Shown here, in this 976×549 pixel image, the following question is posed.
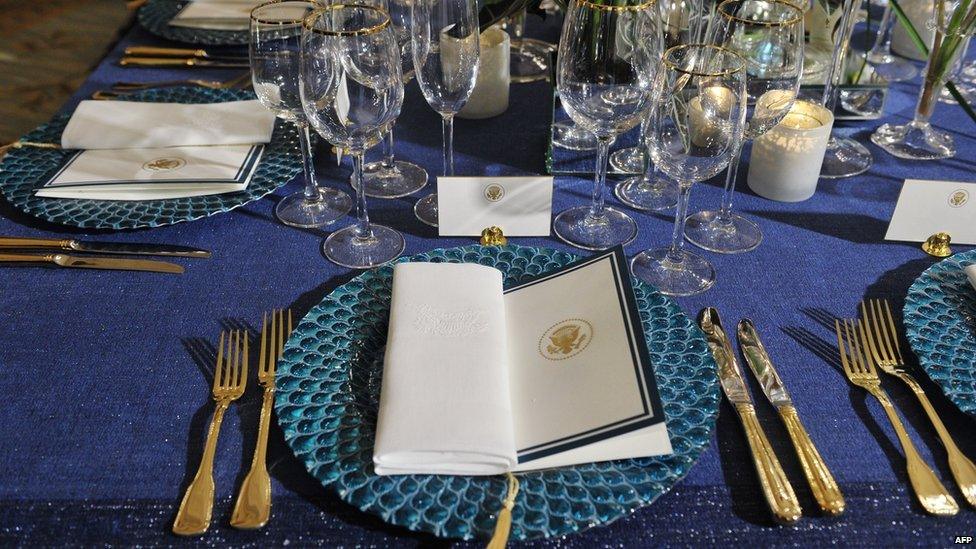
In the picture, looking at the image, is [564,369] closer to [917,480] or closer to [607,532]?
[607,532]

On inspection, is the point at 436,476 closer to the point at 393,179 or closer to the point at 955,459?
the point at 955,459

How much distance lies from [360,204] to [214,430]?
0.34 meters

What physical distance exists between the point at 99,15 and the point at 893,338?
3.43 metres

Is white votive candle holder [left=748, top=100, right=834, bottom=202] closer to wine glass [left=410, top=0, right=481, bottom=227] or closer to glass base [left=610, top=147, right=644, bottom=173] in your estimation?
glass base [left=610, top=147, right=644, bottom=173]

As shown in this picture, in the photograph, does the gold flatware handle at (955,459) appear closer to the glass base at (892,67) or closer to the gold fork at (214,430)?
the gold fork at (214,430)

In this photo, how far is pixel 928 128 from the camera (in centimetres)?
122

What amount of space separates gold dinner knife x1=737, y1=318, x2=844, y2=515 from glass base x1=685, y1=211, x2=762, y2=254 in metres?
0.16

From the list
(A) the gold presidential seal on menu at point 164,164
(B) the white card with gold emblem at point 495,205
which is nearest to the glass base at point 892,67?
(B) the white card with gold emblem at point 495,205

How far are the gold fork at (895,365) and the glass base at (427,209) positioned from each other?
50 centimetres

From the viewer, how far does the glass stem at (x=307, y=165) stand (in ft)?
3.37

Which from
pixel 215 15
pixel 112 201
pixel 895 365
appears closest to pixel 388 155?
pixel 112 201

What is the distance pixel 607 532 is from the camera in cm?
63

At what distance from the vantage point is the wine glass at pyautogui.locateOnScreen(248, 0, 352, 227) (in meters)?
0.94

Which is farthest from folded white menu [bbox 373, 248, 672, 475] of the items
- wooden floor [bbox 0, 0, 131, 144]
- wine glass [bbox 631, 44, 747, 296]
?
wooden floor [bbox 0, 0, 131, 144]
